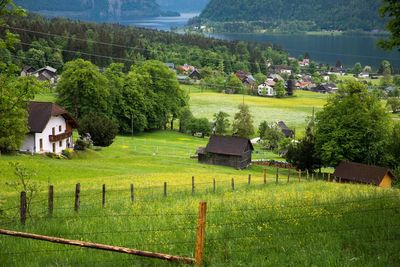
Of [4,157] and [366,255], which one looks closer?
[366,255]

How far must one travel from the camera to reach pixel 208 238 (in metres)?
12.7

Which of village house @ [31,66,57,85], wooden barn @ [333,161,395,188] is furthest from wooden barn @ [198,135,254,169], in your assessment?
village house @ [31,66,57,85]

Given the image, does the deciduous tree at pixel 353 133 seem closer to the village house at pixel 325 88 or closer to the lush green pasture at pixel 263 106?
the lush green pasture at pixel 263 106

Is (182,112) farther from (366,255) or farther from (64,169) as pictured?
(366,255)

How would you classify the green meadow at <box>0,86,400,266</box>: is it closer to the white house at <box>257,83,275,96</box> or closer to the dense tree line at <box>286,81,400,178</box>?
the dense tree line at <box>286,81,400,178</box>

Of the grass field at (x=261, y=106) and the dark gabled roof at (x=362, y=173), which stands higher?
the dark gabled roof at (x=362, y=173)

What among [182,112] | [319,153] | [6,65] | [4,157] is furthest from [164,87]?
[6,65]

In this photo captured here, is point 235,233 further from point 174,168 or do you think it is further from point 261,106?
point 261,106

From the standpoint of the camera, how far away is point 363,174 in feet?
170

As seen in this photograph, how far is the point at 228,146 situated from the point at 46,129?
23750mm

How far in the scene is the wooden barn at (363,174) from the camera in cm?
5088

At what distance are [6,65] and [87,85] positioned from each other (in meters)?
65.8

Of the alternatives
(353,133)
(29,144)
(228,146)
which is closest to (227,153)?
(228,146)

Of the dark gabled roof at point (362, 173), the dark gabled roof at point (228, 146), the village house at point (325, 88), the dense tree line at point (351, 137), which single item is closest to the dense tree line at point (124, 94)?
the dark gabled roof at point (228, 146)
